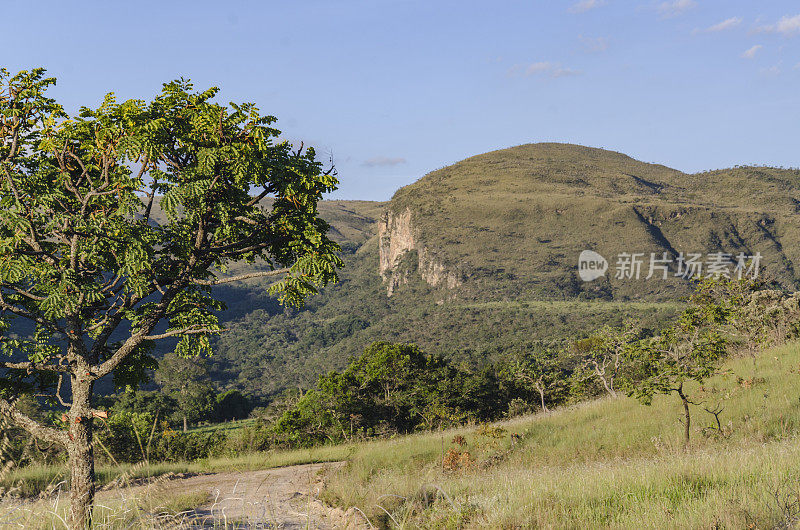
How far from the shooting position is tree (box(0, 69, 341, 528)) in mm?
6934

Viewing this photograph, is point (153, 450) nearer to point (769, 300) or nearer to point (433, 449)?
point (433, 449)

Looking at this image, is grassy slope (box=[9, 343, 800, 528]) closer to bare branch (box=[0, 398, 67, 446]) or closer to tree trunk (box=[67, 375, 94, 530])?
bare branch (box=[0, 398, 67, 446])

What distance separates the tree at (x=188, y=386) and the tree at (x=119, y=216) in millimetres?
61477

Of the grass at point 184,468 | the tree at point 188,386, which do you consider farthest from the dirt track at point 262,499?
the tree at point 188,386

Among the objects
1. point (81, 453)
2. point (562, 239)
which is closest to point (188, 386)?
point (81, 453)

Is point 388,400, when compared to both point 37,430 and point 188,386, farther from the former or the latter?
point 188,386

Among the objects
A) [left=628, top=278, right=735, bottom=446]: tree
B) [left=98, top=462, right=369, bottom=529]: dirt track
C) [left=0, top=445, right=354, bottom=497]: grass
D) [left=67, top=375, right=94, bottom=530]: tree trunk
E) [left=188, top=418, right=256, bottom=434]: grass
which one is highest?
[left=628, top=278, right=735, bottom=446]: tree

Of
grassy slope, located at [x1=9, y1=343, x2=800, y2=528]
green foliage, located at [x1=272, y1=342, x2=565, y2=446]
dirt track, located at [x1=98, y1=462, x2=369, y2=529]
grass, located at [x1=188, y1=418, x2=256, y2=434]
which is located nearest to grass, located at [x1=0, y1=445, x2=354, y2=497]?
grassy slope, located at [x1=9, y1=343, x2=800, y2=528]

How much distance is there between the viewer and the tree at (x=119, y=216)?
22.7 feet

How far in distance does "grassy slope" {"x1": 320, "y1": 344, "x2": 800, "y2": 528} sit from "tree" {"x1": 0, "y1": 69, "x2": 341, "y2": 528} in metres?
3.47

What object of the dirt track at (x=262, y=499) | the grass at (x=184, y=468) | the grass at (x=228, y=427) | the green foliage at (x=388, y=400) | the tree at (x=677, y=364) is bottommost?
the grass at (x=228, y=427)

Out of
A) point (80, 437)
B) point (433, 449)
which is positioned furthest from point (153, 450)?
→ point (80, 437)

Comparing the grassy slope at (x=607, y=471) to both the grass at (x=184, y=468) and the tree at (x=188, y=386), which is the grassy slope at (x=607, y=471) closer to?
the grass at (x=184, y=468)

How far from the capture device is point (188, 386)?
79.2 meters
